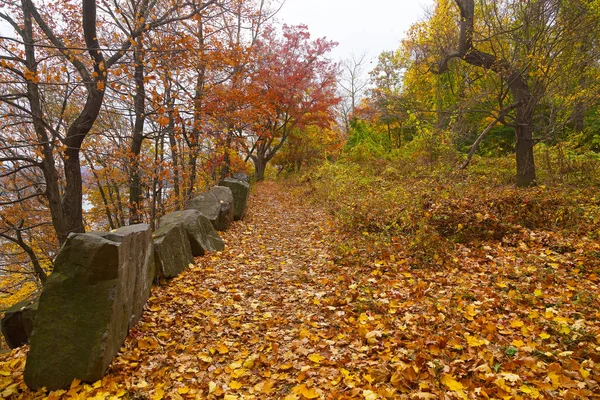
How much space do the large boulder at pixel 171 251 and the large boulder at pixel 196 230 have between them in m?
0.26

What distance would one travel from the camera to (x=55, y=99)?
31.8ft

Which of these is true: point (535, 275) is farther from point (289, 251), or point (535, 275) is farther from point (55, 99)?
point (55, 99)

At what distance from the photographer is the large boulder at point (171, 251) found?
568 centimetres

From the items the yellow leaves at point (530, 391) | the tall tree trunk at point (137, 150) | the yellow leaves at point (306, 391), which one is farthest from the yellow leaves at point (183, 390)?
the tall tree trunk at point (137, 150)

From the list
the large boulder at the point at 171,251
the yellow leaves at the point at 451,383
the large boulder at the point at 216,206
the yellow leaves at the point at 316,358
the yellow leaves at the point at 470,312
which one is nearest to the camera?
the yellow leaves at the point at 451,383

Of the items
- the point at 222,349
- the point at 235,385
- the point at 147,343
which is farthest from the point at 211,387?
the point at 147,343

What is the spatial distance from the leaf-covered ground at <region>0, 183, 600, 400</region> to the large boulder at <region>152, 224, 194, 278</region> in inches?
11.2

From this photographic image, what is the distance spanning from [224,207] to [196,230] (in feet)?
7.93

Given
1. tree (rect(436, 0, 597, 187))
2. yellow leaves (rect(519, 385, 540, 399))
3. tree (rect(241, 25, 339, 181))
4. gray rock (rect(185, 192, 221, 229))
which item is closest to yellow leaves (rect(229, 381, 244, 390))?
yellow leaves (rect(519, 385, 540, 399))

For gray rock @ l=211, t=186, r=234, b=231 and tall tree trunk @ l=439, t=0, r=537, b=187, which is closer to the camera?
tall tree trunk @ l=439, t=0, r=537, b=187

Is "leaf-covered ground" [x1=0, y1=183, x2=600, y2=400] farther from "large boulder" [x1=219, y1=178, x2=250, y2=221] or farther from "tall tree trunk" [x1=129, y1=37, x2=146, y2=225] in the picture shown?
"large boulder" [x1=219, y1=178, x2=250, y2=221]

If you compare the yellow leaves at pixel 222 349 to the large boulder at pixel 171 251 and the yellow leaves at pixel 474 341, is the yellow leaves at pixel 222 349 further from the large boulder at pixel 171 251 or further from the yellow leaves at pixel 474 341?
the yellow leaves at pixel 474 341

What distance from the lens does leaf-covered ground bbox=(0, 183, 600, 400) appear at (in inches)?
117

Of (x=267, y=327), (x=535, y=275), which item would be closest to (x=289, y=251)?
(x=267, y=327)
